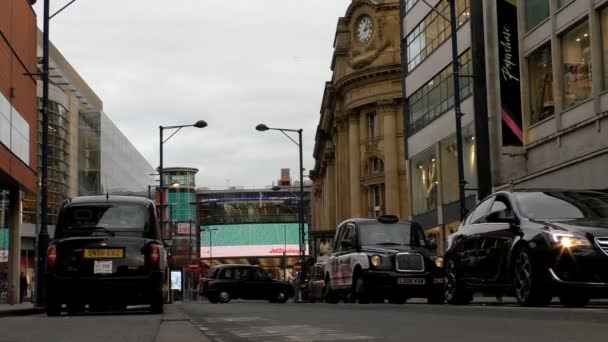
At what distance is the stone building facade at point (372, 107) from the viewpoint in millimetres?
60562

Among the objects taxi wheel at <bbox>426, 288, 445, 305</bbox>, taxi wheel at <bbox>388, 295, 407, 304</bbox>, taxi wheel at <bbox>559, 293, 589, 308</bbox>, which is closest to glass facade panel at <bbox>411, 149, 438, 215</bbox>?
taxi wheel at <bbox>388, 295, 407, 304</bbox>

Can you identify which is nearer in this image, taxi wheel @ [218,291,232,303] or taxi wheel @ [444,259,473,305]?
taxi wheel @ [444,259,473,305]

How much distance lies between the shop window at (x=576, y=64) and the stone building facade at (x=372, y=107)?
30328 mm

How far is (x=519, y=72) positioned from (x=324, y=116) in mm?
50749

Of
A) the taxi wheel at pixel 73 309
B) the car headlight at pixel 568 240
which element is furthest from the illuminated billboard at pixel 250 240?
the car headlight at pixel 568 240

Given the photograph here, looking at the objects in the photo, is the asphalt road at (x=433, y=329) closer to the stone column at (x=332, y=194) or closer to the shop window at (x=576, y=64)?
the shop window at (x=576, y=64)

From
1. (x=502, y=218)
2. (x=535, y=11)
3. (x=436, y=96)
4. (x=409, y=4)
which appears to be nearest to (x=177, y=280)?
(x=409, y=4)

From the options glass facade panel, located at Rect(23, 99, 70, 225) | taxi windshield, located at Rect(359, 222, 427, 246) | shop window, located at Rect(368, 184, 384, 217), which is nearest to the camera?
taxi windshield, located at Rect(359, 222, 427, 246)

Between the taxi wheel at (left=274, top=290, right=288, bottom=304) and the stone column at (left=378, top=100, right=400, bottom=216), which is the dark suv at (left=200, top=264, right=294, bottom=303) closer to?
the taxi wheel at (left=274, top=290, right=288, bottom=304)

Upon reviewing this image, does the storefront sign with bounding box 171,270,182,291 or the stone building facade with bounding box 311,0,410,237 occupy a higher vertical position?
the stone building facade with bounding box 311,0,410,237

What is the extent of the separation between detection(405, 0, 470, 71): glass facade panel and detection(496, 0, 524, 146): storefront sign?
4.73 metres

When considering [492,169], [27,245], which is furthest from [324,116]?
[492,169]

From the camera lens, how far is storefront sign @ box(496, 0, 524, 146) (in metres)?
33.3

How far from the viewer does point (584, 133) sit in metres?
27.8
